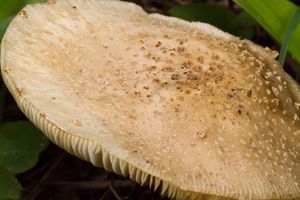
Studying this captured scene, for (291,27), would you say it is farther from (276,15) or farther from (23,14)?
(23,14)

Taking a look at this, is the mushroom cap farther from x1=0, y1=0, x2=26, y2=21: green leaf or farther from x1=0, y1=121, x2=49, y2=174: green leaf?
x1=0, y1=121, x2=49, y2=174: green leaf

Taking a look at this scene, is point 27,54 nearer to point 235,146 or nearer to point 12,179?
point 12,179

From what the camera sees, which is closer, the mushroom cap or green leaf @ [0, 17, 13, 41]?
the mushroom cap

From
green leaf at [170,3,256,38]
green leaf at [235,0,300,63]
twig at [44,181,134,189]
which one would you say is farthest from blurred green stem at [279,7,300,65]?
twig at [44,181,134,189]

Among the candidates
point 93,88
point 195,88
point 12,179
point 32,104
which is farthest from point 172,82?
point 12,179

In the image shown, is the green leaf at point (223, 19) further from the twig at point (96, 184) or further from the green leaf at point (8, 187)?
the green leaf at point (8, 187)
